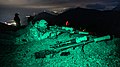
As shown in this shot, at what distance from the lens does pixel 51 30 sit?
31.8 feet

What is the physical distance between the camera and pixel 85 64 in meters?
5.63

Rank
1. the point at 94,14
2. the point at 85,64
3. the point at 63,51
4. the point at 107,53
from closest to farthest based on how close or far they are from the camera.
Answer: the point at 85,64 → the point at 107,53 → the point at 63,51 → the point at 94,14

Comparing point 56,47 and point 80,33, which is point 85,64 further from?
point 80,33

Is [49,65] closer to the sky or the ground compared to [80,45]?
closer to the ground

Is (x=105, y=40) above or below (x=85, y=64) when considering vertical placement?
above

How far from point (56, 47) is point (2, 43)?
3802 mm

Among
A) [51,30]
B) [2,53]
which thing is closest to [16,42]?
[2,53]

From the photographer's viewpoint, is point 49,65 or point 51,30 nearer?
point 49,65

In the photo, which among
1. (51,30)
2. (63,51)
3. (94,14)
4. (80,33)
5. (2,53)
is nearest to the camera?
(63,51)

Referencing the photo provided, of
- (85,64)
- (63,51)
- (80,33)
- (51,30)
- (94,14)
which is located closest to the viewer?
(85,64)

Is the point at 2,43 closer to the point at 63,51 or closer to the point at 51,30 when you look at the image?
the point at 51,30

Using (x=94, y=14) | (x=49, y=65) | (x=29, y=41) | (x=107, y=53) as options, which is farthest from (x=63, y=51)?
(x=94, y=14)

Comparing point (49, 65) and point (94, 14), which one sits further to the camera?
point (94, 14)

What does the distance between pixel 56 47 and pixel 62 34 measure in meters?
2.12
